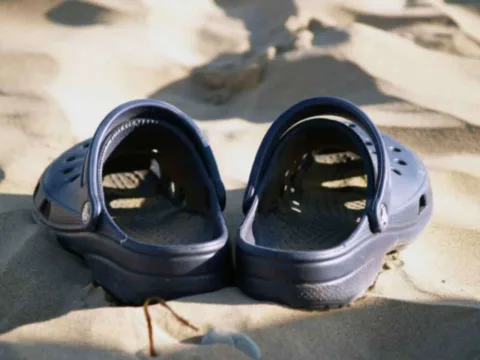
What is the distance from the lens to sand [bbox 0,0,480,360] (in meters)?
1.58

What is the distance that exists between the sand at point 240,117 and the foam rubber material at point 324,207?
6 cm

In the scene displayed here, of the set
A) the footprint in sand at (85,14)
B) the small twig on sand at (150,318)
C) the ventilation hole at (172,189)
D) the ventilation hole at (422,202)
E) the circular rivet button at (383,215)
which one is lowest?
the footprint in sand at (85,14)

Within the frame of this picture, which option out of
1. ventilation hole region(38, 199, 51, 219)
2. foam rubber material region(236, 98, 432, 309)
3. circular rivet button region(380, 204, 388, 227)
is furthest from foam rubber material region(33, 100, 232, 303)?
circular rivet button region(380, 204, 388, 227)

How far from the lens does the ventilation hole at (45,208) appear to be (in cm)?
194

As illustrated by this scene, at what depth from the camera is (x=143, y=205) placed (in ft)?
7.05

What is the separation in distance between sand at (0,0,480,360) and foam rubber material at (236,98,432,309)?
0.20ft

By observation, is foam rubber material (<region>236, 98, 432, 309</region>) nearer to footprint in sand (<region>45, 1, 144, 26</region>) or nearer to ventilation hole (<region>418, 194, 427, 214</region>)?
ventilation hole (<region>418, 194, 427, 214</region>)

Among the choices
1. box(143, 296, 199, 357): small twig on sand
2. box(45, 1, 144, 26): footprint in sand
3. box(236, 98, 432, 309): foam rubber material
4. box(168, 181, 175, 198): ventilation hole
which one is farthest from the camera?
box(45, 1, 144, 26): footprint in sand

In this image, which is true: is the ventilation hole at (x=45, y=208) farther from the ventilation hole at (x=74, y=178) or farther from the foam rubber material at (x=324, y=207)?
the foam rubber material at (x=324, y=207)

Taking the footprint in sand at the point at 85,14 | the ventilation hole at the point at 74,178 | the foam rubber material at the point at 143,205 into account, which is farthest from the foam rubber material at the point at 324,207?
the footprint in sand at the point at 85,14

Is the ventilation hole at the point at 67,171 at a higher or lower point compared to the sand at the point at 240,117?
higher

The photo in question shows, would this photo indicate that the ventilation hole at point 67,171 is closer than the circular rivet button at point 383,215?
No

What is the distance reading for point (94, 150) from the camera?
5.89 feet

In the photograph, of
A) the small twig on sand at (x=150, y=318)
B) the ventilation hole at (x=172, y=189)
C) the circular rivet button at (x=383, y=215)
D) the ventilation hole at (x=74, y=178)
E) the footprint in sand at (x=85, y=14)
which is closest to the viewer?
the small twig on sand at (x=150, y=318)
